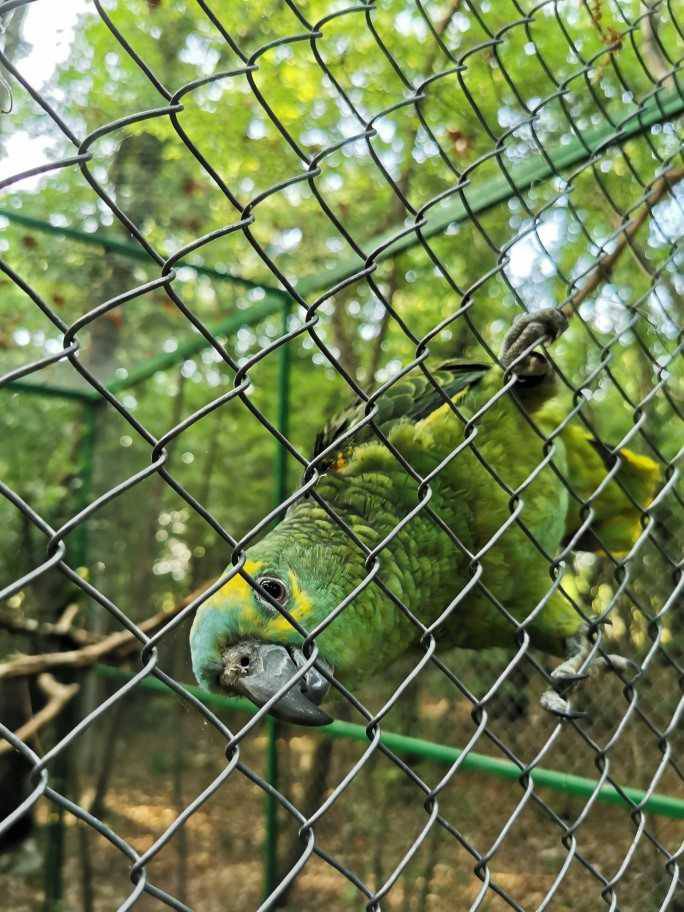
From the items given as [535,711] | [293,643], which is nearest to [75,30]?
[293,643]

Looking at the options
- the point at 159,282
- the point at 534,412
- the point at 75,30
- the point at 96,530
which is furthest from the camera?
the point at 96,530

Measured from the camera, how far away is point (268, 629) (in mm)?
1544

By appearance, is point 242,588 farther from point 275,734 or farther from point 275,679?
point 275,734

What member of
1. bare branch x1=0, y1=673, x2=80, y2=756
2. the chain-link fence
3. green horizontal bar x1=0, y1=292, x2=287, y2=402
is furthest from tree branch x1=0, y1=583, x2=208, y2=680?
green horizontal bar x1=0, y1=292, x2=287, y2=402

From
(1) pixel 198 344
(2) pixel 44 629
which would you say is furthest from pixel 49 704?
(1) pixel 198 344

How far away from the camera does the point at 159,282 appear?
2.39 ft

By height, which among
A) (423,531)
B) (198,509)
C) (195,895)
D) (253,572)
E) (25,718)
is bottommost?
(195,895)

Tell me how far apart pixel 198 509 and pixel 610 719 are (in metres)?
2.51

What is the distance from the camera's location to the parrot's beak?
4.60ft

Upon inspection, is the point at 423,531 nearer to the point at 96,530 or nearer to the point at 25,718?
the point at 96,530

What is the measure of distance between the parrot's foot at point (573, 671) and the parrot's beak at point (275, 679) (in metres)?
0.56

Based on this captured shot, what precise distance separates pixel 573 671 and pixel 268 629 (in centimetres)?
87

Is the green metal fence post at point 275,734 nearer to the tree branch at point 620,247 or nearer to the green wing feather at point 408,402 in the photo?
the green wing feather at point 408,402

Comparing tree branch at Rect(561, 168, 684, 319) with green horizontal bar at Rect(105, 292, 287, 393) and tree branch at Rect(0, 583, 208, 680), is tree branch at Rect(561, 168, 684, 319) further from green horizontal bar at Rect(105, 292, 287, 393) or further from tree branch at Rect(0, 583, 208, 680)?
tree branch at Rect(0, 583, 208, 680)
